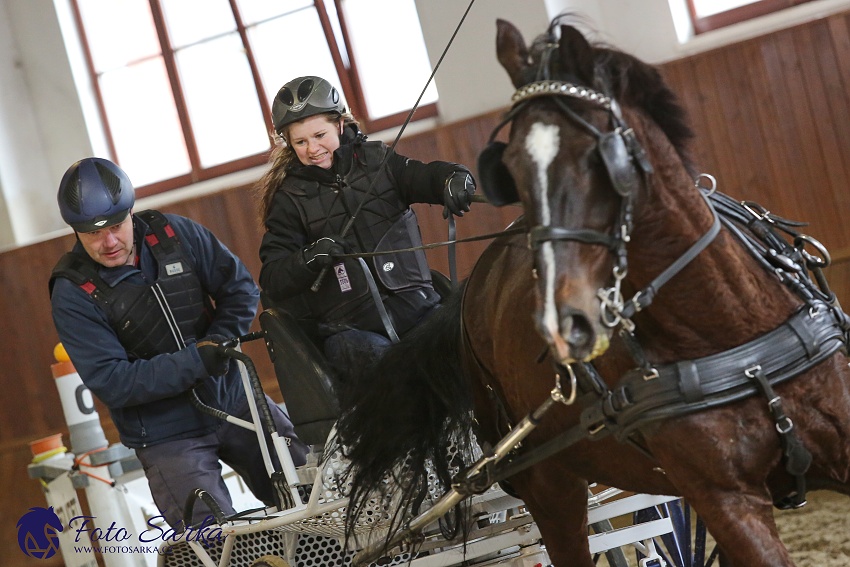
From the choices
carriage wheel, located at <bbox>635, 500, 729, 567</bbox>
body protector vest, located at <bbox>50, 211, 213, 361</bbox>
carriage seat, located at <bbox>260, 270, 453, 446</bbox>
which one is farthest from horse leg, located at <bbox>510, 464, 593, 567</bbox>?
body protector vest, located at <bbox>50, 211, 213, 361</bbox>

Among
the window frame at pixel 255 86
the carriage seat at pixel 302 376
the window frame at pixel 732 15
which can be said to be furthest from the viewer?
the window frame at pixel 255 86

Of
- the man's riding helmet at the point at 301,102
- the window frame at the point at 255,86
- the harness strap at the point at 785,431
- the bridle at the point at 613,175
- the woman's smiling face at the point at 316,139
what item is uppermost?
the window frame at the point at 255,86

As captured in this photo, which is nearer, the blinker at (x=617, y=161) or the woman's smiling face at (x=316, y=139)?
the blinker at (x=617, y=161)

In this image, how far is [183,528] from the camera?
10.3 feet

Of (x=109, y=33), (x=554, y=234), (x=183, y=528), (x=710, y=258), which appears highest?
(x=109, y=33)

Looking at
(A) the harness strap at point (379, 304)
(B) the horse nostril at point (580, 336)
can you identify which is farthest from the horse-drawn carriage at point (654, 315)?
(A) the harness strap at point (379, 304)

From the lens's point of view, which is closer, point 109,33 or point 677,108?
point 677,108

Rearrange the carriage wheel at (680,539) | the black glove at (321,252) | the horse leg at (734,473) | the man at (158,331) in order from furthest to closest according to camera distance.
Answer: the man at (158,331)
the carriage wheel at (680,539)
the black glove at (321,252)
the horse leg at (734,473)

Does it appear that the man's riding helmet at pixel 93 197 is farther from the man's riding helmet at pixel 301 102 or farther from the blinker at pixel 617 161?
the blinker at pixel 617 161

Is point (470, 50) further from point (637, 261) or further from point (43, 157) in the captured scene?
point (637, 261)

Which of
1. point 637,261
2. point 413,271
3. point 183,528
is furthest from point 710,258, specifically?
point 183,528

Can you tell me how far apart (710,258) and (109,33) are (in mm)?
5897

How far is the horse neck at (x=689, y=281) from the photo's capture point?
1.71 m

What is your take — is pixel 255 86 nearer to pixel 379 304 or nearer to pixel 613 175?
pixel 379 304
